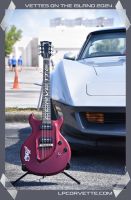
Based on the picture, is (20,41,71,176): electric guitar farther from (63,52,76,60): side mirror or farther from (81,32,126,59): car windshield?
(63,52,76,60): side mirror

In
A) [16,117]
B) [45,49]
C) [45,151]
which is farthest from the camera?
[16,117]

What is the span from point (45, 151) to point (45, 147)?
0.12 feet

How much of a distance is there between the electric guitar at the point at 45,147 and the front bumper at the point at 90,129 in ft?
1.03

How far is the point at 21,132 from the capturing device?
18.7 ft

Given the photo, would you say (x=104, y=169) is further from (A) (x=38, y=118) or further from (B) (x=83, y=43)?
(B) (x=83, y=43)

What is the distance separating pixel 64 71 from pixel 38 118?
604 mm

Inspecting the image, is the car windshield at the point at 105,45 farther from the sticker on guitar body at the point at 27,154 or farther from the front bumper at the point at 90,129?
the sticker on guitar body at the point at 27,154

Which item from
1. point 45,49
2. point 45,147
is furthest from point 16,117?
point 45,49

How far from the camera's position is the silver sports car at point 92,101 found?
12.3 feet

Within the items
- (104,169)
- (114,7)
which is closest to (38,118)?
(104,169)

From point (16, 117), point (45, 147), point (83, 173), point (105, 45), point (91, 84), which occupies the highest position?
point (105, 45)

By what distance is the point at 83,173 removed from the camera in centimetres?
389

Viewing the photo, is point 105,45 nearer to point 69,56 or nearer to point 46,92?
A: point 69,56

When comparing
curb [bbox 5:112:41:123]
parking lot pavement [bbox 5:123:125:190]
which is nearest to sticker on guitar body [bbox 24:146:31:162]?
parking lot pavement [bbox 5:123:125:190]
